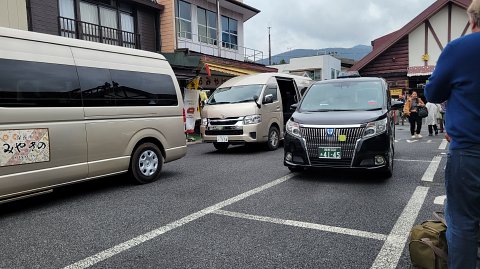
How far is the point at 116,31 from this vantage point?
1516cm

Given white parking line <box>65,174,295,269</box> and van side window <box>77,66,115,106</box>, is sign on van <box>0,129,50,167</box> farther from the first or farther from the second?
white parking line <box>65,174,295,269</box>

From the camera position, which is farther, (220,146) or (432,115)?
(432,115)

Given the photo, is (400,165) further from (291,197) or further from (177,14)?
(177,14)

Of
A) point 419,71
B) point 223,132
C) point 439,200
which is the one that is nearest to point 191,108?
point 223,132

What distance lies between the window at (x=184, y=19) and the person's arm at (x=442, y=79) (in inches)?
653

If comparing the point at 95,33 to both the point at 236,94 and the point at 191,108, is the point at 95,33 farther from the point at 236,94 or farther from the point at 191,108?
the point at 236,94

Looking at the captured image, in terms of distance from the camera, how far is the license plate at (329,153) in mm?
5773

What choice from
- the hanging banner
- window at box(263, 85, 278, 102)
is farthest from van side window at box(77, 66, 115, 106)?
the hanging banner

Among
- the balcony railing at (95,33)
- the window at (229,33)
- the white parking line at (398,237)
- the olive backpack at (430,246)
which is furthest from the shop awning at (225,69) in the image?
the olive backpack at (430,246)

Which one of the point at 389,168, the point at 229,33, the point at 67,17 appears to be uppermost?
the point at 229,33

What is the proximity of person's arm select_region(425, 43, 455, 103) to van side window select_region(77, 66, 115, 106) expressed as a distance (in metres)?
4.55

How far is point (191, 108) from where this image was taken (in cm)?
1416

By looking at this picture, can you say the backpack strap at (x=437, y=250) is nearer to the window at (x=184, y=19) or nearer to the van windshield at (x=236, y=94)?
A: the van windshield at (x=236, y=94)

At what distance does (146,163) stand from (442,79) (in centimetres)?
509
